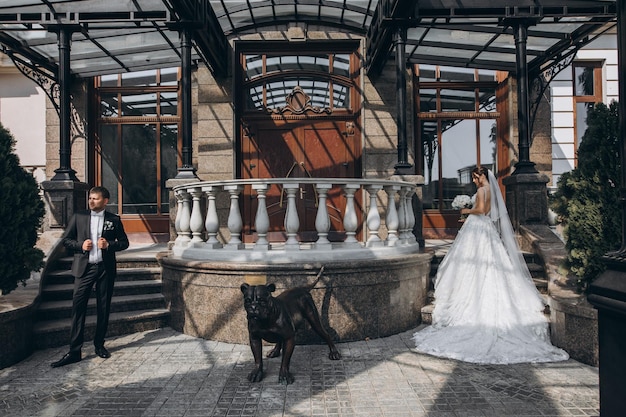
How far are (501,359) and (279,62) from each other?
807 centimetres

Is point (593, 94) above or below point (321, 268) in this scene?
above

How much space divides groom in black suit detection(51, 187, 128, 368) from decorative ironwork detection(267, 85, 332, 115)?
18.7ft

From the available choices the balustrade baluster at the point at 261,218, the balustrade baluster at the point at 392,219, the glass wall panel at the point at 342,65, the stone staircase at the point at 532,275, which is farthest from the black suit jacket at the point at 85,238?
the glass wall panel at the point at 342,65

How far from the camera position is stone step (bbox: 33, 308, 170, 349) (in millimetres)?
5188

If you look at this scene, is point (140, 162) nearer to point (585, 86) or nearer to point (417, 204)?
point (417, 204)

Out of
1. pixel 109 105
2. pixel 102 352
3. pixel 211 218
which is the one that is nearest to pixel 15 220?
pixel 102 352

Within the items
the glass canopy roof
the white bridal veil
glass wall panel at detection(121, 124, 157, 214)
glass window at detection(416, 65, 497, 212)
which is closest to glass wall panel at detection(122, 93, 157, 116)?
glass wall panel at detection(121, 124, 157, 214)

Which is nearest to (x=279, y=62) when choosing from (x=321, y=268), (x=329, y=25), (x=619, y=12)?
(x=329, y=25)

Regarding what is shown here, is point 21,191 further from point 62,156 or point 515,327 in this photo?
point 515,327

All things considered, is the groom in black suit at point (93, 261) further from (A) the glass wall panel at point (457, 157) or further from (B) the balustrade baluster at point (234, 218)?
(A) the glass wall panel at point (457, 157)

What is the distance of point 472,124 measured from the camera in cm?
1047

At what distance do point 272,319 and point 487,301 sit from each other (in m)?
2.98

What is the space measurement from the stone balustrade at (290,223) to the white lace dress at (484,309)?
804 millimetres

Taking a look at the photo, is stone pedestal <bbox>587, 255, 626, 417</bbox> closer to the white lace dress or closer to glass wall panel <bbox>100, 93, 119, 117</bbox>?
the white lace dress
